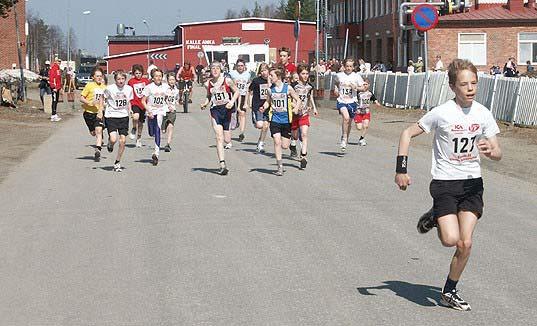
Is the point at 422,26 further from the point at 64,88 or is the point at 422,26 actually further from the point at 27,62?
the point at 27,62

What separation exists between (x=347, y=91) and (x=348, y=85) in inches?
6.0

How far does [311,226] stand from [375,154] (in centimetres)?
919

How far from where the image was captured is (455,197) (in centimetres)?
746

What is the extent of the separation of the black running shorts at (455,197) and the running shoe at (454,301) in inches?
20.7

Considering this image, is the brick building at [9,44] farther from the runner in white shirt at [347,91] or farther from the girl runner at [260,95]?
the runner in white shirt at [347,91]

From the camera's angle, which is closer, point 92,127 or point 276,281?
point 276,281

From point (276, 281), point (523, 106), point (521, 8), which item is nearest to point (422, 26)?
point (523, 106)

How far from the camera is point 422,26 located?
26.9 metres

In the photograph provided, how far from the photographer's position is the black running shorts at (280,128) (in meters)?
17.0

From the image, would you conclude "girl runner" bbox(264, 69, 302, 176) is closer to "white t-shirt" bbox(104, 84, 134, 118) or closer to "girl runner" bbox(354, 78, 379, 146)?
"white t-shirt" bbox(104, 84, 134, 118)

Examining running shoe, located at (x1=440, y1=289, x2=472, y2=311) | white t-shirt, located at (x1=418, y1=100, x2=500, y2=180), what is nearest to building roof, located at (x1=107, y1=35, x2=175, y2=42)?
white t-shirt, located at (x1=418, y1=100, x2=500, y2=180)

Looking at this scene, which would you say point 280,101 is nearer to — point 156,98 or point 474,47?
point 156,98

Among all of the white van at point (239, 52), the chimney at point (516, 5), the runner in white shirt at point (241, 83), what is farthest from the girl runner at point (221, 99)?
the white van at point (239, 52)

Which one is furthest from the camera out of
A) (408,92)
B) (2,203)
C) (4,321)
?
(408,92)
